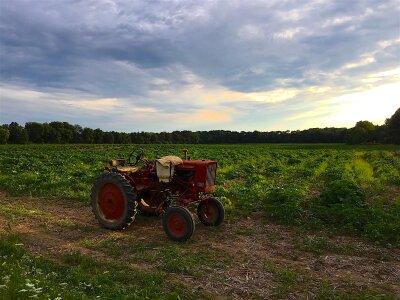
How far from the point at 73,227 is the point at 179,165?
3153 mm

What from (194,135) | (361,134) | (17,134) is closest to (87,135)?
(17,134)

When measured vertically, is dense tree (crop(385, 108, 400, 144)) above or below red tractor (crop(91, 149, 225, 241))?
above

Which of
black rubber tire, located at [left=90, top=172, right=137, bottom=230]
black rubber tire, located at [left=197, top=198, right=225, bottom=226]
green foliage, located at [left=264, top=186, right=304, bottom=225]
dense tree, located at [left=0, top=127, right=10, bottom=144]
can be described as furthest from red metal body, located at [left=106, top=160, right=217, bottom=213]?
dense tree, located at [left=0, top=127, right=10, bottom=144]

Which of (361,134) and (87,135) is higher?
(361,134)

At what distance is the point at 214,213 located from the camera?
9367 millimetres

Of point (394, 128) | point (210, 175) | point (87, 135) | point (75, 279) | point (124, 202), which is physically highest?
point (394, 128)

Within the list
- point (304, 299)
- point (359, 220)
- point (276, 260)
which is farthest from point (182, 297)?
point (359, 220)

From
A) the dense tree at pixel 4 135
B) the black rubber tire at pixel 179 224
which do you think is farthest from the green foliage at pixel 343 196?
the dense tree at pixel 4 135

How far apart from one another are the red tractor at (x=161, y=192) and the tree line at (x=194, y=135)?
260 ft

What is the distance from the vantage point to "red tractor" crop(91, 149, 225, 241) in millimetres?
8578

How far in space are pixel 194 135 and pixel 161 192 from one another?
104m

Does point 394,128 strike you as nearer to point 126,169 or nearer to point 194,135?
point 194,135

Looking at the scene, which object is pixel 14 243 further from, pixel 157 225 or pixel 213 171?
pixel 213 171

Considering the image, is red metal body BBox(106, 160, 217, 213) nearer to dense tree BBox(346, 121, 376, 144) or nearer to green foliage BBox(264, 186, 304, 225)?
green foliage BBox(264, 186, 304, 225)
